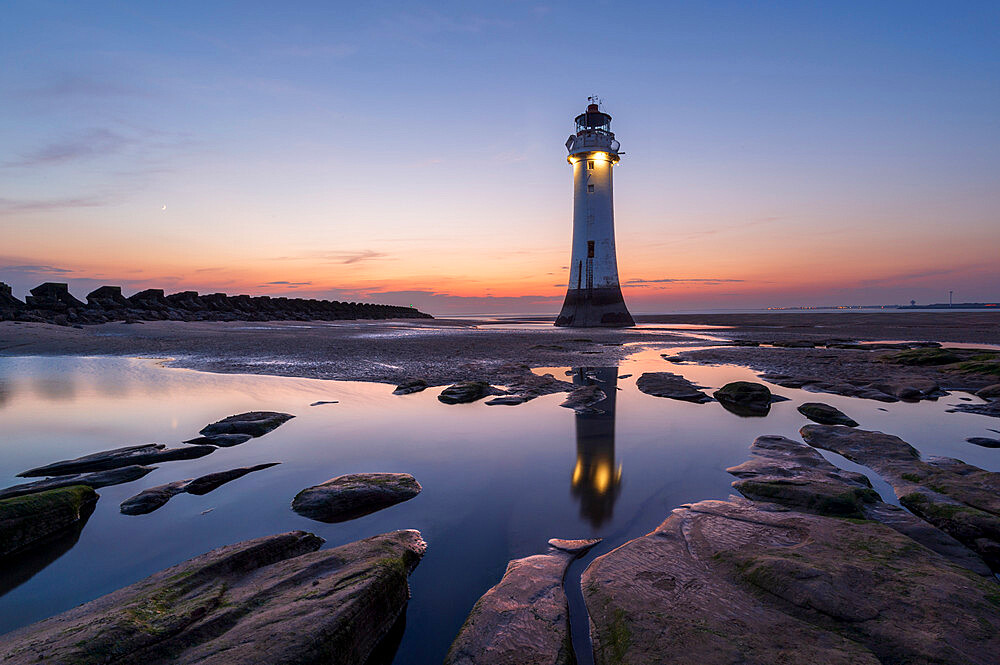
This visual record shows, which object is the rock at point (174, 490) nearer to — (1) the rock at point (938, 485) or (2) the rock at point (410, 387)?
(2) the rock at point (410, 387)

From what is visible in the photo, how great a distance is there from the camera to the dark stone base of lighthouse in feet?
120

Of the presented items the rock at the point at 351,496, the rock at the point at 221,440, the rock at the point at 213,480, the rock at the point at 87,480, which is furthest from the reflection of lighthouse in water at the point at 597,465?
the rock at the point at 87,480

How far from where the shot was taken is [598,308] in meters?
36.9

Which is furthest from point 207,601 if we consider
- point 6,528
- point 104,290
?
point 104,290

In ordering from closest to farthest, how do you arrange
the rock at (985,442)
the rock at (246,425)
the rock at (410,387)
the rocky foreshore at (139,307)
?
the rock at (985,442)
the rock at (246,425)
the rock at (410,387)
the rocky foreshore at (139,307)

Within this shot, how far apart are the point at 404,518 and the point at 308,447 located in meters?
2.99

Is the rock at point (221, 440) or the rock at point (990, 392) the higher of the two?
the rock at point (990, 392)

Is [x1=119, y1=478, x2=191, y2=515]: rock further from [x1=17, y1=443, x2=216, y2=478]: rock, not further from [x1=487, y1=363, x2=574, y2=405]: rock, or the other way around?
[x1=487, y1=363, x2=574, y2=405]: rock

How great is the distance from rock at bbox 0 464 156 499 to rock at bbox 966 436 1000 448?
11.7 metres

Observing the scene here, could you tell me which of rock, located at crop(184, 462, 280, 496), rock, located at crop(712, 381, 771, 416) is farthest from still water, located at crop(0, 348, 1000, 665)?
rock, located at crop(712, 381, 771, 416)

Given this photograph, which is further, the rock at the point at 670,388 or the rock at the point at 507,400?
the rock at the point at 670,388

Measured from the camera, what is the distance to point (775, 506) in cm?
425

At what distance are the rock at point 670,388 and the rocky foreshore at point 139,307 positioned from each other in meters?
34.2

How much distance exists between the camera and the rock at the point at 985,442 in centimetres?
637
